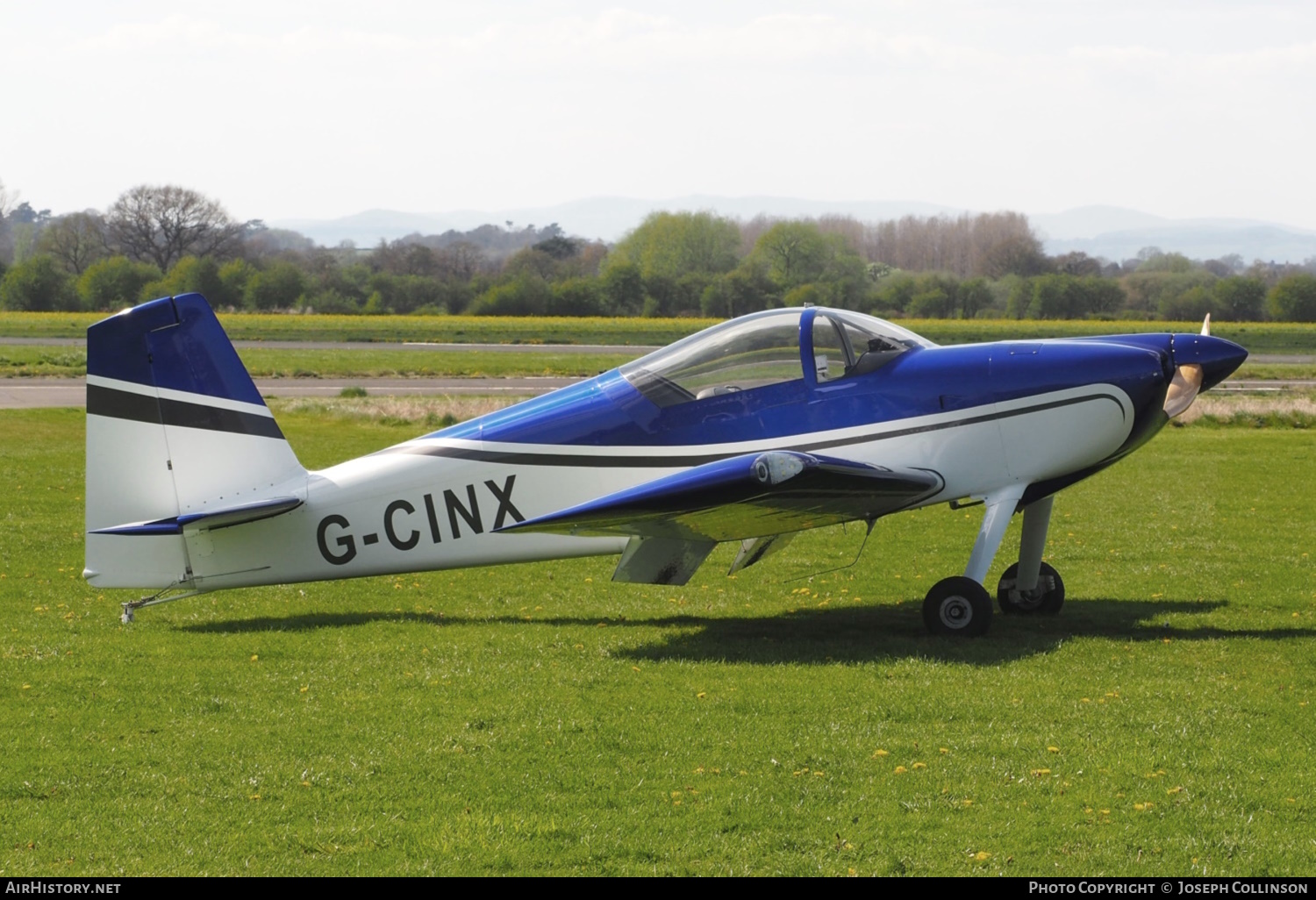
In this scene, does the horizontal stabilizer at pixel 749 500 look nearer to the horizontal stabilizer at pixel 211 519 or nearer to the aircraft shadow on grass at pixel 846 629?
the aircraft shadow on grass at pixel 846 629

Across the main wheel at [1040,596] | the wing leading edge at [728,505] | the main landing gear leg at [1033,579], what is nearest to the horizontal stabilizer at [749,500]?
the wing leading edge at [728,505]

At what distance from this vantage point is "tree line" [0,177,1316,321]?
78188 mm

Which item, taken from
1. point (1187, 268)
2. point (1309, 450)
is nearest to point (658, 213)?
point (1187, 268)

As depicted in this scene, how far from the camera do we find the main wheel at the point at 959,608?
9414 mm

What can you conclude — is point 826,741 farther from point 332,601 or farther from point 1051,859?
point 332,601

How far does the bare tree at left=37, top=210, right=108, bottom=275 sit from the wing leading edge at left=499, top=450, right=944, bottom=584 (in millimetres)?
90270

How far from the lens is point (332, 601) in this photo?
11.1 m

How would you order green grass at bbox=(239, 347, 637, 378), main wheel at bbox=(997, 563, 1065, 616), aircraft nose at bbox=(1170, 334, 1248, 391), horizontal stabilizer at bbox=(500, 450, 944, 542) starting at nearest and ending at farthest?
horizontal stabilizer at bbox=(500, 450, 944, 542) < aircraft nose at bbox=(1170, 334, 1248, 391) < main wheel at bbox=(997, 563, 1065, 616) < green grass at bbox=(239, 347, 637, 378)

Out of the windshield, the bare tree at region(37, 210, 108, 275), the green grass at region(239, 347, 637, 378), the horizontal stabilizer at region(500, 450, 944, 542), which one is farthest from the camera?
the bare tree at region(37, 210, 108, 275)

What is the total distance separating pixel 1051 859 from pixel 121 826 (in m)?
3.94

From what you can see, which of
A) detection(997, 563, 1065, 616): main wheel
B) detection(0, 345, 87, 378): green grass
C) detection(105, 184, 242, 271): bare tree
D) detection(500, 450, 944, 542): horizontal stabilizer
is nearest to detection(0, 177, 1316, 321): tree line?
detection(105, 184, 242, 271): bare tree

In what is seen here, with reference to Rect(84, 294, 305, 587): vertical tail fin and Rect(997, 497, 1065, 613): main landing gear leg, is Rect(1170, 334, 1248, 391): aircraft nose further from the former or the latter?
Rect(84, 294, 305, 587): vertical tail fin

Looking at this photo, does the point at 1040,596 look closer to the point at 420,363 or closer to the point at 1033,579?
the point at 1033,579

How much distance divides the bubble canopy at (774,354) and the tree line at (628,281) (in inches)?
2286
